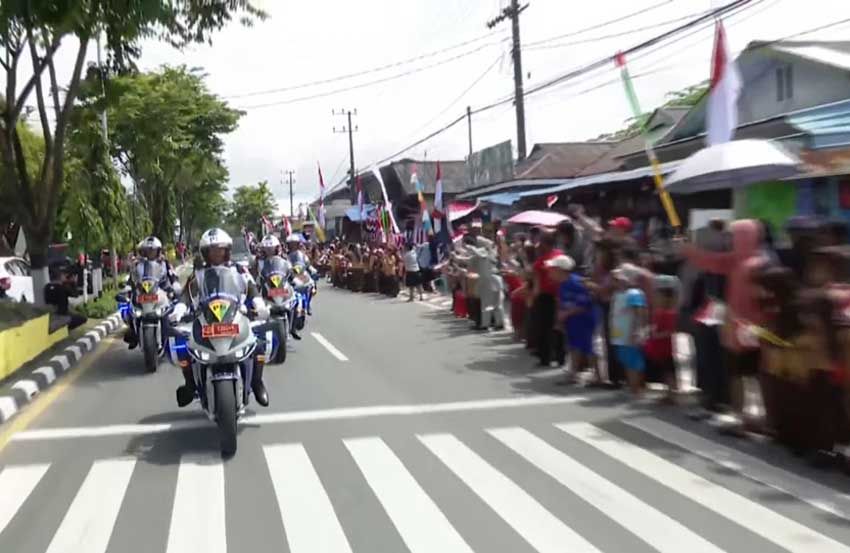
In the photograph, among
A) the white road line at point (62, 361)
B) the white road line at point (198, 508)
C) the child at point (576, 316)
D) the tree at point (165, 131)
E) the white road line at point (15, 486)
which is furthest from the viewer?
the tree at point (165, 131)

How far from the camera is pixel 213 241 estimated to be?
768 centimetres

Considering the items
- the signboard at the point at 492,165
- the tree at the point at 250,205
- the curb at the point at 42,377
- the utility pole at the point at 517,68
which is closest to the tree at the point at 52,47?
the curb at the point at 42,377

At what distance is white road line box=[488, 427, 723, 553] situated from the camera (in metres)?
4.78

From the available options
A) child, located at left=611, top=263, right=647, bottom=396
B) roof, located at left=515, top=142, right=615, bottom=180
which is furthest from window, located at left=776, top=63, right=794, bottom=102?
child, located at left=611, top=263, right=647, bottom=396

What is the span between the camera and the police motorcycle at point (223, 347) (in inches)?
269

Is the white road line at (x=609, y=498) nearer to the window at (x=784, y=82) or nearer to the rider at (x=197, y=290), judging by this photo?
the rider at (x=197, y=290)

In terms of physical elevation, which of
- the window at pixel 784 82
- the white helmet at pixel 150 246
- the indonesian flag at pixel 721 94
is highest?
the window at pixel 784 82

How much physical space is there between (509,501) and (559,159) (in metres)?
30.9

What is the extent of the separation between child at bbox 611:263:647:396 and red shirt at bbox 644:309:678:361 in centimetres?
16

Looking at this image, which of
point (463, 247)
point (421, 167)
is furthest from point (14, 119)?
point (421, 167)

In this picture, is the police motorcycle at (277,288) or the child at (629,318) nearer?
the child at (629,318)

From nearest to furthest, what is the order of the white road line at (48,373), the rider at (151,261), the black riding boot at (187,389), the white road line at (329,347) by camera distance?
the black riding boot at (187,389), the white road line at (48,373), the rider at (151,261), the white road line at (329,347)

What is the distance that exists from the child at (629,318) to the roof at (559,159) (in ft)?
72.8

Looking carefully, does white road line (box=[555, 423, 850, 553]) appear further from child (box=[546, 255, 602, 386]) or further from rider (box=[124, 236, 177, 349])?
rider (box=[124, 236, 177, 349])
